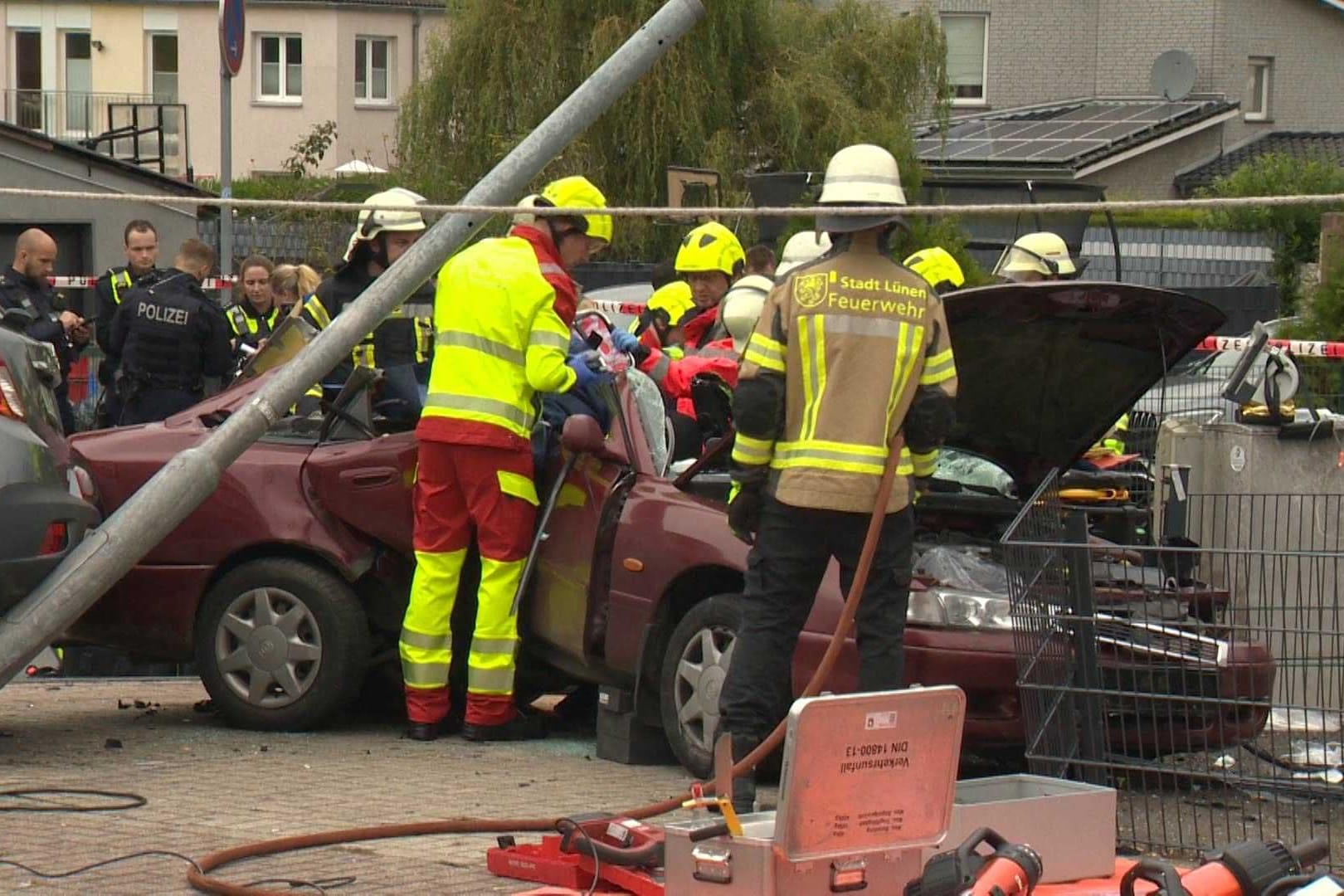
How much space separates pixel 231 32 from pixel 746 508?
23.1 ft

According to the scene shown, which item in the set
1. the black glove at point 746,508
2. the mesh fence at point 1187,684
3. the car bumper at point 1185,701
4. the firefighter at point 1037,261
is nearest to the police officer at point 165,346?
the firefighter at point 1037,261

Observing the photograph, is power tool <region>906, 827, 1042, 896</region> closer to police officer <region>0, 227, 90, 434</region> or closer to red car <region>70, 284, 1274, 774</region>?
red car <region>70, 284, 1274, 774</region>

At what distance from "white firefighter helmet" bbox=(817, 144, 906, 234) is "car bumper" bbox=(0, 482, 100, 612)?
2751 millimetres

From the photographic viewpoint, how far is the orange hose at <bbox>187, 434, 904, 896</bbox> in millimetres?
5570

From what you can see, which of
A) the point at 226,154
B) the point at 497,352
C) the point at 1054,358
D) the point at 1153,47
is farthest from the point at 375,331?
the point at 1153,47

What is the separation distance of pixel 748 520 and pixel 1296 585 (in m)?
1.51

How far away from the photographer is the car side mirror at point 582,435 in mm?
7570

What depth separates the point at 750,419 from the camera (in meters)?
5.93

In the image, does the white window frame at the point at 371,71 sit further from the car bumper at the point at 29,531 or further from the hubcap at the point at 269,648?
the car bumper at the point at 29,531

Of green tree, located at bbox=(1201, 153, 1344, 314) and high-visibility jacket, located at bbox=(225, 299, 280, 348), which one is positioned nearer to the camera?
high-visibility jacket, located at bbox=(225, 299, 280, 348)

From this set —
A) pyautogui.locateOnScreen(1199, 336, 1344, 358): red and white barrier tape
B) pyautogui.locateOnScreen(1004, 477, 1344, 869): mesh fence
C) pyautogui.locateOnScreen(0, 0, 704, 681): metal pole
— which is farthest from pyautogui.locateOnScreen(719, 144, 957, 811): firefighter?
pyautogui.locateOnScreen(1199, 336, 1344, 358): red and white barrier tape

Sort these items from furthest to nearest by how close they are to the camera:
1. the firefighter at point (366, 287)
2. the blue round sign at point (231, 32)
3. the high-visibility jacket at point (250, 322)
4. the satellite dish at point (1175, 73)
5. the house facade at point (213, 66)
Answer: the house facade at point (213, 66) < the satellite dish at point (1175, 73) < the high-visibility jacket at point (250, 322) < the blue round sign at point (231, 32) < the firefighter at point (366, 287)

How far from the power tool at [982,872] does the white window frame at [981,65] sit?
45.3 metres

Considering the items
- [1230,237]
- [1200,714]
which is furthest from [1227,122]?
[1200,714]
